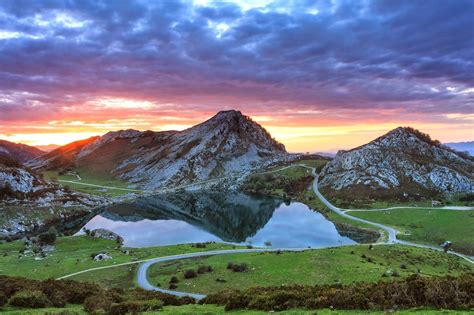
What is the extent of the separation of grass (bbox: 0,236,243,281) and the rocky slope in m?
34.0

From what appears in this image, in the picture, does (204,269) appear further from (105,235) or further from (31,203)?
(31,203)

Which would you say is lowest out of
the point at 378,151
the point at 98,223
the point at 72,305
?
the point at 98,223

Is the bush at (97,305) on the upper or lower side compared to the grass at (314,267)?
upper

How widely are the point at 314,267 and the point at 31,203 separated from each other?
4953 inches

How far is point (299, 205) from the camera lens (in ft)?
529

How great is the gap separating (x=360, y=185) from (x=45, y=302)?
486 ft

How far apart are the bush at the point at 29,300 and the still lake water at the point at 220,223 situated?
225ft

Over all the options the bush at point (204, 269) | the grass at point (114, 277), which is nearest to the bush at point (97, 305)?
the grass at point (114, 277)

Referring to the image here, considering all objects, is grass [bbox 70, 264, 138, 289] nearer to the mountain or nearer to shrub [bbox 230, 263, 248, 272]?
shrub [bbox 230, 263, 248, 272]

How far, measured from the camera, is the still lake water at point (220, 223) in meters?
100

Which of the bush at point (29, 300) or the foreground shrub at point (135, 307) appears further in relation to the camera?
the bush at point (29, 300)

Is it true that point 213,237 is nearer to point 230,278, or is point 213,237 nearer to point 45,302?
point 230,278

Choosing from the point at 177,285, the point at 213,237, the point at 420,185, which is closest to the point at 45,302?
the point at 177,285

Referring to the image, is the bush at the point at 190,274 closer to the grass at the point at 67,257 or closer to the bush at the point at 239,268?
the bush at the point at 239,268
